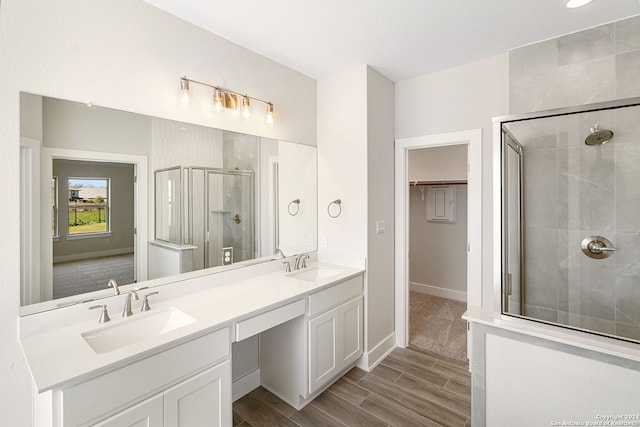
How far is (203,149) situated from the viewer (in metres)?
2.09

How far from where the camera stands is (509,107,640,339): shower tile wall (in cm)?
195

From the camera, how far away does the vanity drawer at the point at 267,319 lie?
1.65 metres

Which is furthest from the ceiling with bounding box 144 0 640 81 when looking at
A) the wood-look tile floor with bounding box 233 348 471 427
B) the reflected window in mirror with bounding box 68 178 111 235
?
the wood-look tile floor with bounding box 233 348 471 427

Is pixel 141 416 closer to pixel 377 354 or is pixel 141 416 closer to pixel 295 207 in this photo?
pixel 295 207

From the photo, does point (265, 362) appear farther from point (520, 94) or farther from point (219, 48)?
point (520, 94)

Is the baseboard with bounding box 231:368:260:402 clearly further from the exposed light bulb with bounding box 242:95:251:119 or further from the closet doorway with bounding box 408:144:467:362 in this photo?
the closet doorway with bounding box 408:144:467:362

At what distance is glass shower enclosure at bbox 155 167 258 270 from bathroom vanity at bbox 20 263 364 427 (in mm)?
183

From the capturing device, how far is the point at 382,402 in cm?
220

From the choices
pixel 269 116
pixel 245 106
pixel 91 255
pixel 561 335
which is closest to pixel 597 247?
pixel 561 335

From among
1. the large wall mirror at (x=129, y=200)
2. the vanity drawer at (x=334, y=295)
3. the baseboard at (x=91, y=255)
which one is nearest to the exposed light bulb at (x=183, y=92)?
the large wall mirror at (x=129, y=200)

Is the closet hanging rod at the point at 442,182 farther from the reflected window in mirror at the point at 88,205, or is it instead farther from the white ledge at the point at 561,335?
the reflected window in mirror at the point at 88,205

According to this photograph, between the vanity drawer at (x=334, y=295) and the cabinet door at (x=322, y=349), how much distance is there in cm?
6

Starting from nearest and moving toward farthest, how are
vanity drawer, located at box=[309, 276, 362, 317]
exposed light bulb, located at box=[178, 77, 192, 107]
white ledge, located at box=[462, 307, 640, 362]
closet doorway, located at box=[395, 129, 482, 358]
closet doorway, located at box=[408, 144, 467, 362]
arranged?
white ledge, located at box=[462, 307, 640, 362]
exposed light bulb, located at box=[178, 77, 192, 107]
vanity drawer, located at box=[309, 276, 362, 317]
closet doorway, located at box=[395, 129, 482, 358]
closet doorway, located at box=[408, 144, 467, 362]

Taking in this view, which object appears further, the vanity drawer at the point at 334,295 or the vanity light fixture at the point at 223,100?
the vanity drawer at the point at 334,295
